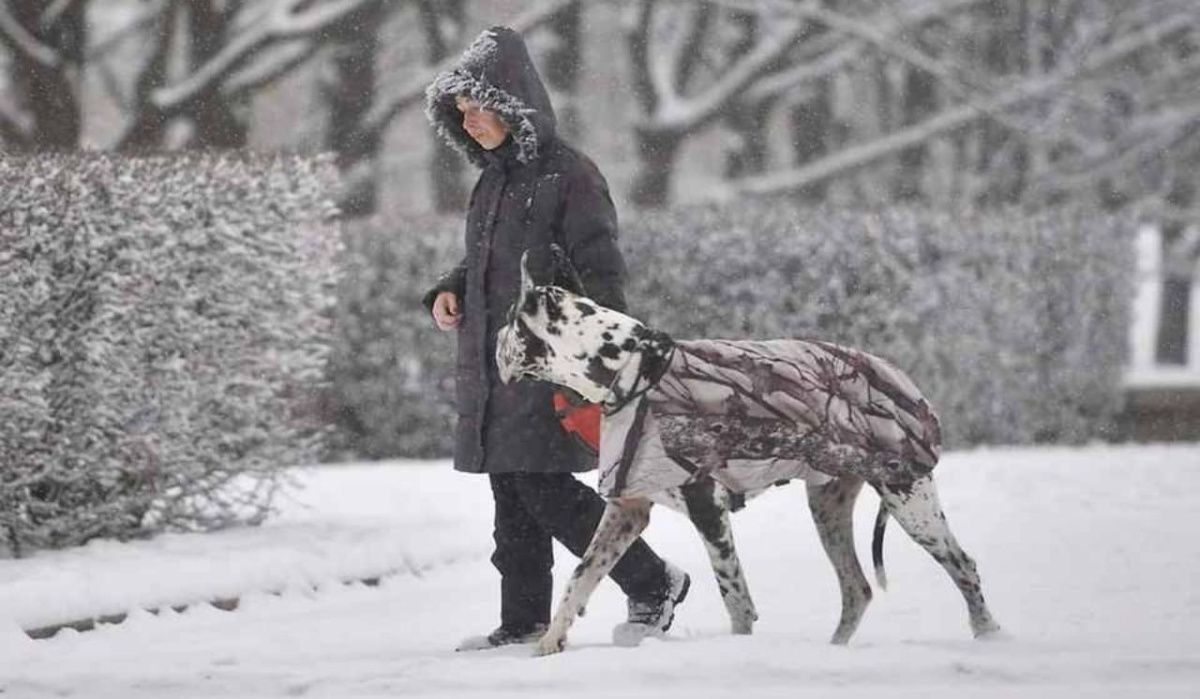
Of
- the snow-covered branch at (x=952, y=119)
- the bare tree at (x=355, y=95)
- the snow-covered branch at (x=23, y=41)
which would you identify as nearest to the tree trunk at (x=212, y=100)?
the bare tree at (x=355, y=95)

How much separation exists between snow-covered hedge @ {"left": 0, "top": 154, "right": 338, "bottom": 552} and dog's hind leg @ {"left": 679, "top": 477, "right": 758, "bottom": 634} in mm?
3527

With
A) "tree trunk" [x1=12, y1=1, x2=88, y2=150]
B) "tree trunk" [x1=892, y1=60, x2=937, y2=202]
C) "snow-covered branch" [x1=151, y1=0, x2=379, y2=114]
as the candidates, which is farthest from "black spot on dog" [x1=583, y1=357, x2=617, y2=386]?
"tree trunk" [x1=892, y1=60, x2=937, y2=202]

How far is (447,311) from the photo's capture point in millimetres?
7410

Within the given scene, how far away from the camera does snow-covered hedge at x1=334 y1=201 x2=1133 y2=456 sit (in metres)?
15.2

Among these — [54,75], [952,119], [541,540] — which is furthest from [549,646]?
[952,119]

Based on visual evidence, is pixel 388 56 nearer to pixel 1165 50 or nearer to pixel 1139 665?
pixel 1165 50

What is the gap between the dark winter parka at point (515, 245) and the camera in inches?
282

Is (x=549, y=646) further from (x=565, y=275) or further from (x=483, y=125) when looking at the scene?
(x=483, y=125)

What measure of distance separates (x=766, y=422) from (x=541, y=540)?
1.10 meters

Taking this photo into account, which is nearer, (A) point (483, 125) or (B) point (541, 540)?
(A) point (483, 125)

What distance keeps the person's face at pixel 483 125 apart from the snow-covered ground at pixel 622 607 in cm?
170

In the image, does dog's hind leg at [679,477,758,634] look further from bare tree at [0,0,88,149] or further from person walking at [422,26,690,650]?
bare tree at [0,0,88,149]

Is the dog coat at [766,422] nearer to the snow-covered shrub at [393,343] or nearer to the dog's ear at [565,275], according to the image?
the dog's ear at [565,275]

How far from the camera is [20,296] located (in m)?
9.24
